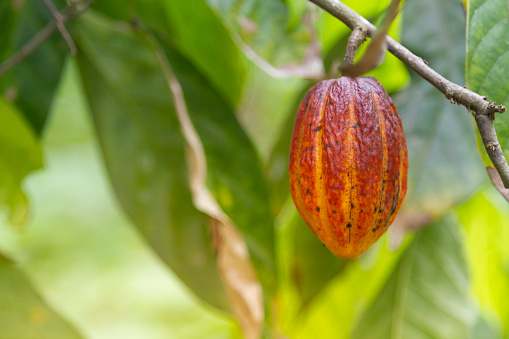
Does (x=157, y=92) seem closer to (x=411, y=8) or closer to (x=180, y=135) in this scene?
(x=180, y=135)

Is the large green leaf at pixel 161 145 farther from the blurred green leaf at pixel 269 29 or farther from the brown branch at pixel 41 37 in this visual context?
the blurred green leaf at pixel 269 29

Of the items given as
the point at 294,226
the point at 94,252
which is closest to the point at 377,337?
the point at 294,226

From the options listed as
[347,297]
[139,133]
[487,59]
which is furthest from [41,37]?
[347,297]

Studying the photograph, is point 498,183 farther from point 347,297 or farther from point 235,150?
point 347,297

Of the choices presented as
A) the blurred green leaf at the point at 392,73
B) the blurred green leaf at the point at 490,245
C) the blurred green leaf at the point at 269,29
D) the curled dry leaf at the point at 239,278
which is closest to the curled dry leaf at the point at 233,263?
the curled dry leaf at the point at 239,278

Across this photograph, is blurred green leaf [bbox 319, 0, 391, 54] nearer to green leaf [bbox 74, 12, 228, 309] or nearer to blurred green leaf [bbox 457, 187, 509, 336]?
green leaf [bbox 74, 12, 228, 309]

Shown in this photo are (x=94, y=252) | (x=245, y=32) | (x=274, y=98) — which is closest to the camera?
(x=245, y=32)

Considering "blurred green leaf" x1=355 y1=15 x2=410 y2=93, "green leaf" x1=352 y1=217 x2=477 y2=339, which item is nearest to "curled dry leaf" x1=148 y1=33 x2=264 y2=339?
"green leaf" x1=352 y1=217 x2=477 y2=339
